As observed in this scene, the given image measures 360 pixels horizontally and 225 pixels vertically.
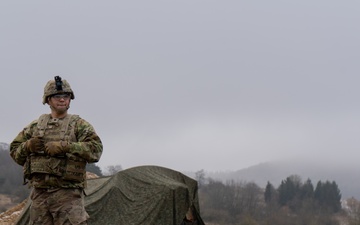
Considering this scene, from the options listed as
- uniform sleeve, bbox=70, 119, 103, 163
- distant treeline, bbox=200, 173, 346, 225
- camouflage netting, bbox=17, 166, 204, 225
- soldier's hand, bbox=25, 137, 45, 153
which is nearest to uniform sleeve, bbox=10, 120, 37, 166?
soldier's hand, bbox=25, 137, 45, 153

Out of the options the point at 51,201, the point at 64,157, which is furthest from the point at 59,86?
the point at 51,201

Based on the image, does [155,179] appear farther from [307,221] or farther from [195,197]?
[307,221]

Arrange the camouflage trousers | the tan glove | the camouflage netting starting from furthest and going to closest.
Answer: the camouflage netting < the camouflage trousers < the tan glove

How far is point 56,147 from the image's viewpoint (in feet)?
14.2

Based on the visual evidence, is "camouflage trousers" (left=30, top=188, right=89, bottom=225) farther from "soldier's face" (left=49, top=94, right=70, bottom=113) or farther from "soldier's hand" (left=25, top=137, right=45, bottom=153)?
"soldier's face" (left=49, top=94, right=70, bottom=113)

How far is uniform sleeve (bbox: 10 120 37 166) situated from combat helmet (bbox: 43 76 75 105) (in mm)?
350

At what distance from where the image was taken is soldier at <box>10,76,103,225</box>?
4398 millimetres

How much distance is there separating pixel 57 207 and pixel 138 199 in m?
5.66

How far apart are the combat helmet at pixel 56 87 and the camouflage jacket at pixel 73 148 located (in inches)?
11.9

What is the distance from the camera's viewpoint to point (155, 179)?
1059 cm

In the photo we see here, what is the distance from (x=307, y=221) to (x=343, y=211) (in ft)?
32.5

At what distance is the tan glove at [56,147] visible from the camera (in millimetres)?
4320

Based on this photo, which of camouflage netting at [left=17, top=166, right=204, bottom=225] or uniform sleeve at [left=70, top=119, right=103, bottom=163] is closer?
uniform sleeve at [left=70, top=119, right=103, bottom=163]

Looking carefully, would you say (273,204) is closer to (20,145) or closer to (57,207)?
(57,207)
